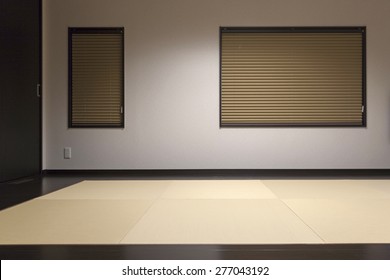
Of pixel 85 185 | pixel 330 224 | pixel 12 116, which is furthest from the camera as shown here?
pixel 12 116

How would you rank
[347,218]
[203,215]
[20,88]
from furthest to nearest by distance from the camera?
1. [20,88]
2. [203,215]
3. [347,218]

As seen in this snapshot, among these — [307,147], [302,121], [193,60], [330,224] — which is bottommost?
[330,224]

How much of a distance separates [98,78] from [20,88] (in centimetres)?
110

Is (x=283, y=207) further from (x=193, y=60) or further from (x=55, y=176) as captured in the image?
(x=55, y=176)

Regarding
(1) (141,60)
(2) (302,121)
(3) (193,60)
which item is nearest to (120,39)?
(1) (141,60)

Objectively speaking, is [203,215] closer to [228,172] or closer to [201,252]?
[201,252]

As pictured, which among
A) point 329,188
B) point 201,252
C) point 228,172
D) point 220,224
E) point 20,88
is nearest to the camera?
point 201,252

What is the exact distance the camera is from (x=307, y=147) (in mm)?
5777

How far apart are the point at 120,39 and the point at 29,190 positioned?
2614mm

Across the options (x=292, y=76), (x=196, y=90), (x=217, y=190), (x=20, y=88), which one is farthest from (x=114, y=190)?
(x=292, y=76)

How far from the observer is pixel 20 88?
512 centimetres

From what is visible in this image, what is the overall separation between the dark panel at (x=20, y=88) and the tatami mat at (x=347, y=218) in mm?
3403

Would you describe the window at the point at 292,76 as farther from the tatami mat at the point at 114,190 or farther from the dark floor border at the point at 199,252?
the dark floor border at the point at 199,252

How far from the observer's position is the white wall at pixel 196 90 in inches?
227
